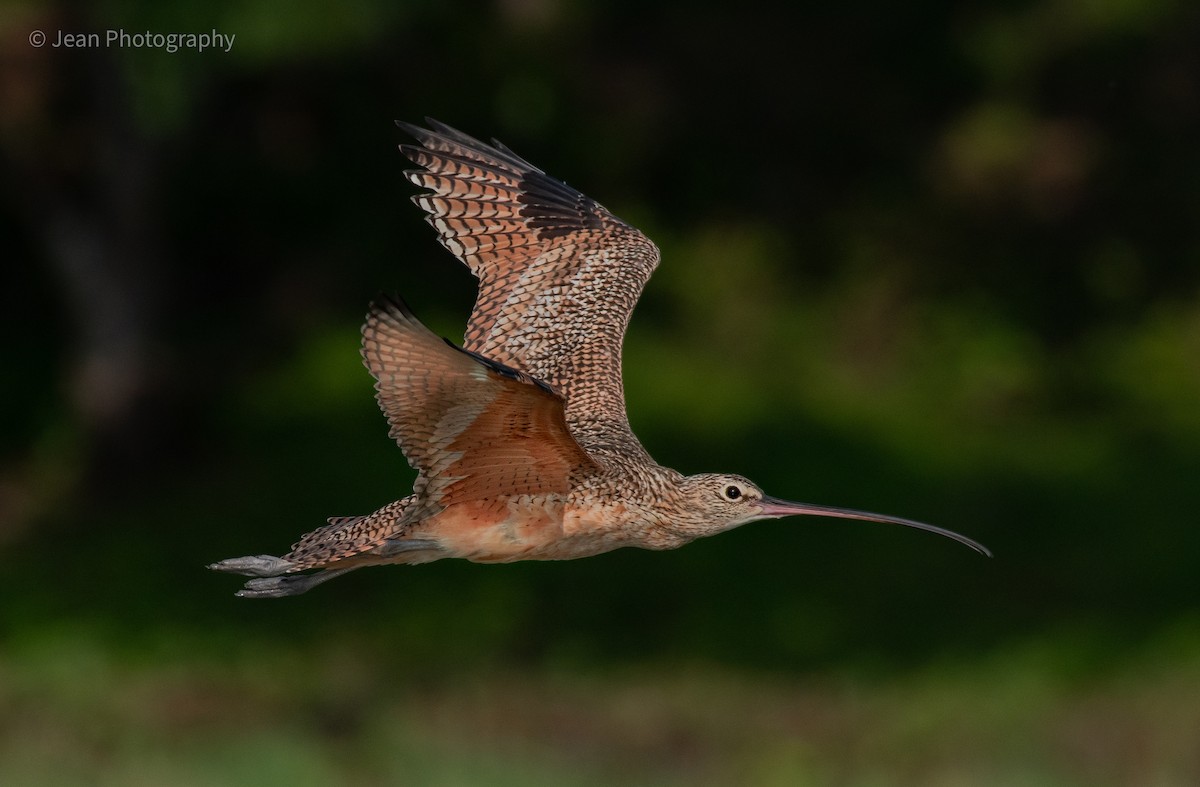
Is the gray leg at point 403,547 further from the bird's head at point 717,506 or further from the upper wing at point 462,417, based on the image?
the bird's head at point 717,506

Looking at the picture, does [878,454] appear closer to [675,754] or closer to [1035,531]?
[1035,531]

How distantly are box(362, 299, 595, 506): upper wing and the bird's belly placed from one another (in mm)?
44

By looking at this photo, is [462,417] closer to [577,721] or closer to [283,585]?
[283,585]

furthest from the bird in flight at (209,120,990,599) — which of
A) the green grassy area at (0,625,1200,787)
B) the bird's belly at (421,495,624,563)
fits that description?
the green grassy area at (0,625,1200,787)

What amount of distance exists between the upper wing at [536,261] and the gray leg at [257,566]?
1.22 meters

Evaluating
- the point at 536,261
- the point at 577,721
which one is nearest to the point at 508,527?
the point at 536,261

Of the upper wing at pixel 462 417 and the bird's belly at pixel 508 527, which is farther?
the bird's belly at pixel 508 527

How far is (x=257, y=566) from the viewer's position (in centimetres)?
729

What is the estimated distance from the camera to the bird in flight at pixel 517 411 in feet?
21.1

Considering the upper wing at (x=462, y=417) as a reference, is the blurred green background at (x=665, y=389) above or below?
below

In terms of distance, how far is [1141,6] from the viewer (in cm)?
1877

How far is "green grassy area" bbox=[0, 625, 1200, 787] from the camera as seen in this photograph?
14.7 meters

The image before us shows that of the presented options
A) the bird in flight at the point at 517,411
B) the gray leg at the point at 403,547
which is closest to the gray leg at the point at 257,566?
the bird in flight at the point at 517,411

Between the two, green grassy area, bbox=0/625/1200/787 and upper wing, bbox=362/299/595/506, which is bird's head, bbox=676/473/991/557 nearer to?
upper wing, bbox=362/299/595/506
